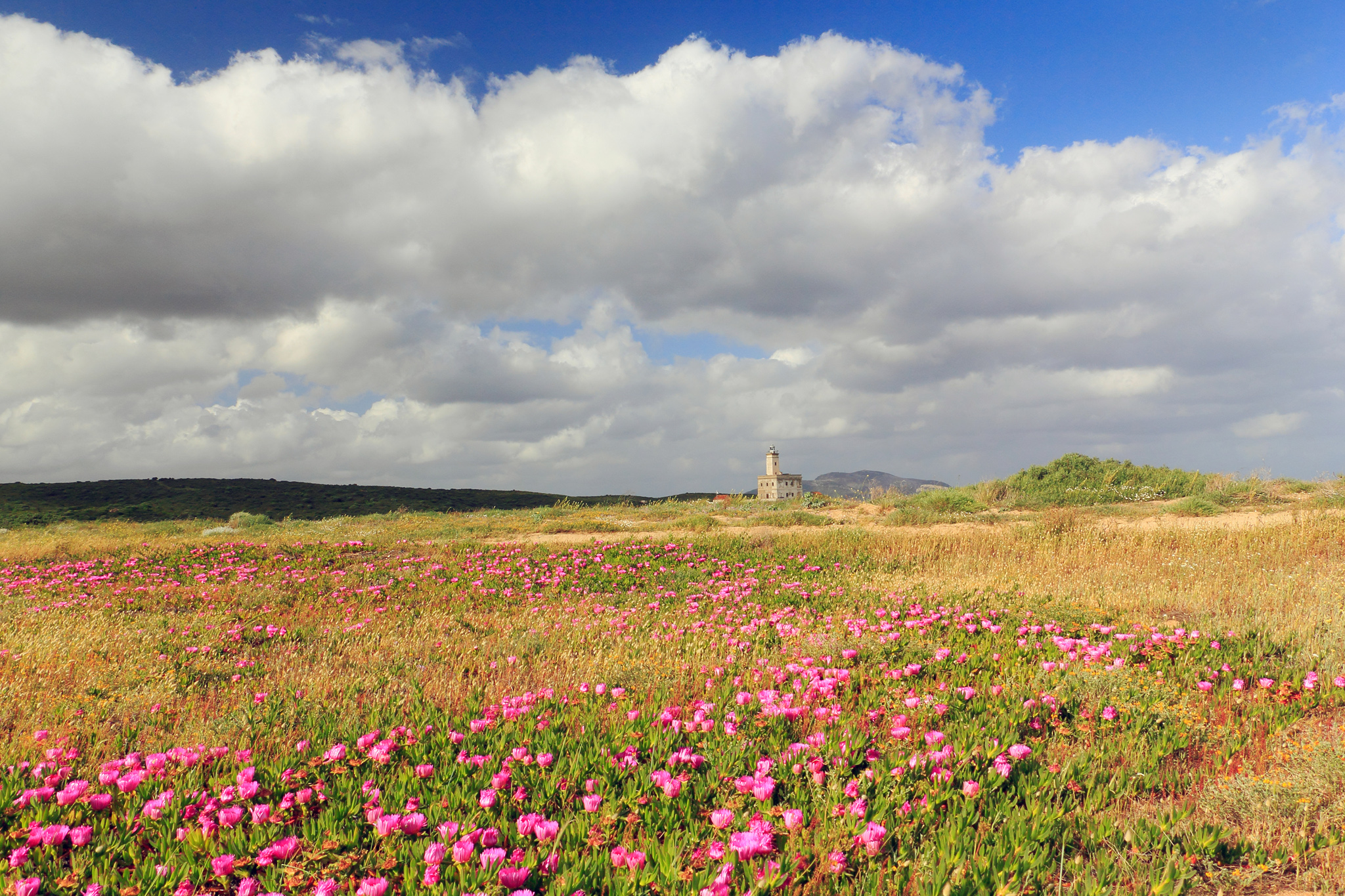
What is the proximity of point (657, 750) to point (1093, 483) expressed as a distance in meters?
30.6

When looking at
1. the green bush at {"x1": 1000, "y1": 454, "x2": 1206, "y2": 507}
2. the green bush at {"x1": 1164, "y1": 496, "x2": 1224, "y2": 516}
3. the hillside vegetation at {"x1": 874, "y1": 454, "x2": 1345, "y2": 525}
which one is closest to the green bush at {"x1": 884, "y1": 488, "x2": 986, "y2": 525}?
the hillside vegetation at {"x1": 874, "y1": 454, "x2": 1345, "y2": 525}

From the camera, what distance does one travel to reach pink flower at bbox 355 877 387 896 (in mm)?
2422

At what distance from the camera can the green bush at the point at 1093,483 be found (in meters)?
25.4

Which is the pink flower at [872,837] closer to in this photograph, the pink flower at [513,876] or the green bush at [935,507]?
the pink flower at [513,876]

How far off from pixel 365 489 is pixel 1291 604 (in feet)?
240

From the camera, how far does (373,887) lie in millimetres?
2424

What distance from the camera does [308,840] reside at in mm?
2855

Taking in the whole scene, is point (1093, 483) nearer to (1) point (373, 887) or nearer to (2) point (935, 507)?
(2) point (935, 507)

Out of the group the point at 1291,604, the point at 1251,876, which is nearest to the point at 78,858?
the point at 1251,876

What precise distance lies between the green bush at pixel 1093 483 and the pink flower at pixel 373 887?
87.7ft

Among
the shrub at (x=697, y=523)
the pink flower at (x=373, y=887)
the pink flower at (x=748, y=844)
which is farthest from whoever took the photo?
the shrub at (x=697, y=523)

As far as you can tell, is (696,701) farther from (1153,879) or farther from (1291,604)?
(1291,604)

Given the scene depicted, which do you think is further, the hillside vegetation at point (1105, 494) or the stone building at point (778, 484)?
the stone building at point (778, 484)

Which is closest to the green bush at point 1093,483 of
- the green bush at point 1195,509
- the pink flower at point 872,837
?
the green bush at point 1195,509
